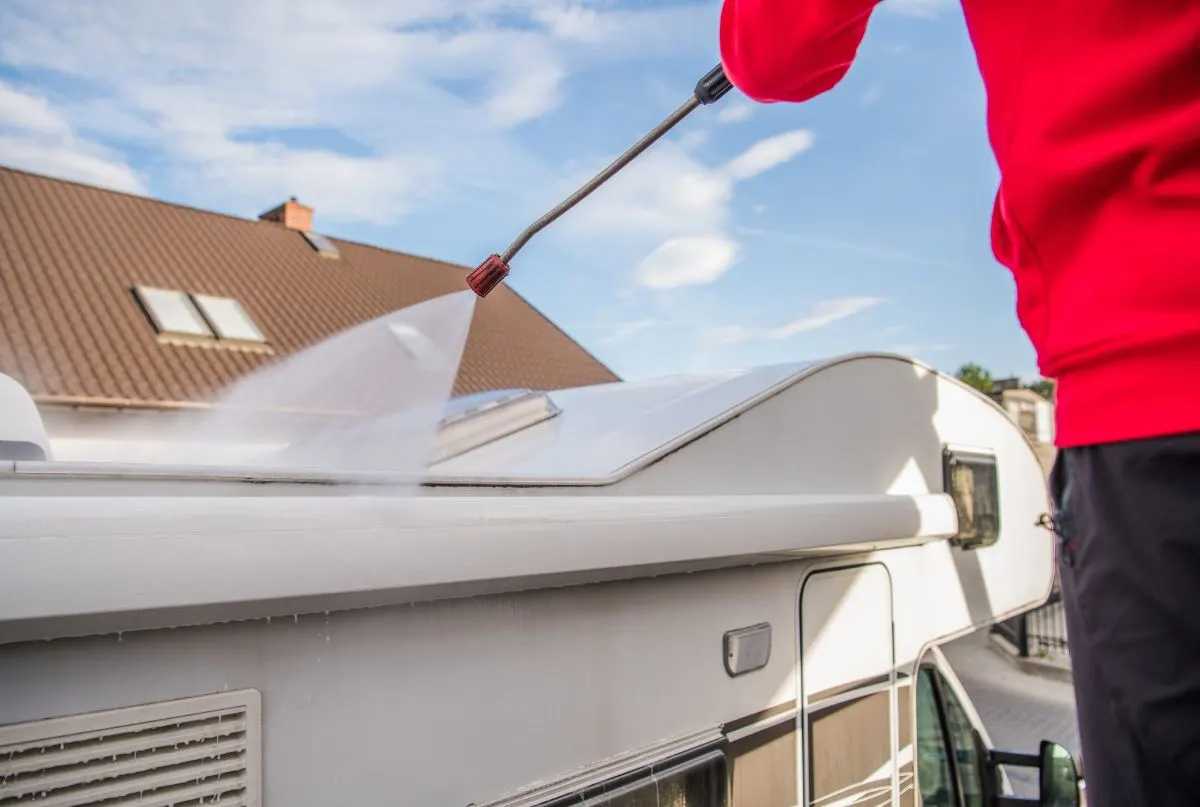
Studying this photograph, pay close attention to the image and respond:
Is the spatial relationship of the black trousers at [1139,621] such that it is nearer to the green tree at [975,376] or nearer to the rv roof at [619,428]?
the rv roof at [619,428]

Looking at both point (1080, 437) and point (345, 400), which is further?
point (345, 400)

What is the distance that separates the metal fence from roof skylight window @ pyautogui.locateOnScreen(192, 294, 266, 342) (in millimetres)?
9479

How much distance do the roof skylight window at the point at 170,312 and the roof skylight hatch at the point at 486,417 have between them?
944cm

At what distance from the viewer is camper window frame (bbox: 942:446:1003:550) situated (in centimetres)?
282

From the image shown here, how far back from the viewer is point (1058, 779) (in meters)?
2.59

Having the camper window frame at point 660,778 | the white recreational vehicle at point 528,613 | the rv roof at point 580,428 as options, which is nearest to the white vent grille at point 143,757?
the white recreational vehicle at point 528,613

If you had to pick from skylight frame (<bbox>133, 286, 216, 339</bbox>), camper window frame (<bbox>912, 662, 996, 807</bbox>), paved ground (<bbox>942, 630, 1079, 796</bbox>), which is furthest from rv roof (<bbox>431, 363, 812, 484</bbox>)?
skylight frame (<bbox>133, 286, 216, 339</bbox>)

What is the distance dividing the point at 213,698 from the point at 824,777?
1.49 m

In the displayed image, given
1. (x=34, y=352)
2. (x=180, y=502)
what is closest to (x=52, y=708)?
(x=180, y=502)

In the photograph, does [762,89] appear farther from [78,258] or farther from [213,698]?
[78,258]

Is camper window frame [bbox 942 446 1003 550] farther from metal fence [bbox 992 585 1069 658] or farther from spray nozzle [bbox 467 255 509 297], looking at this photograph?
metal fence [bbox 992 585 1069 658]

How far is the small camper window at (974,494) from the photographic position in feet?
9.38

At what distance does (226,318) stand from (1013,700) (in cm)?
982

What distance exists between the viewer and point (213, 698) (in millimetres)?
1121
